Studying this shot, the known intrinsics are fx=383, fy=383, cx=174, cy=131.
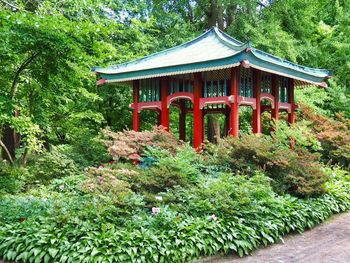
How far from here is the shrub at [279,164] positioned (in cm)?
711

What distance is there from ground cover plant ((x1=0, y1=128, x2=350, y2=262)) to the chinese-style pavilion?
2248 mm

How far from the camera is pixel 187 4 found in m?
18.8

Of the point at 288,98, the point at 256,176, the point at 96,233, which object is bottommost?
the point at 96,233

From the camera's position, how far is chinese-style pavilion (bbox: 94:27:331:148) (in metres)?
9.28

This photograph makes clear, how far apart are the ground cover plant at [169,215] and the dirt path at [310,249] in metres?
0.14

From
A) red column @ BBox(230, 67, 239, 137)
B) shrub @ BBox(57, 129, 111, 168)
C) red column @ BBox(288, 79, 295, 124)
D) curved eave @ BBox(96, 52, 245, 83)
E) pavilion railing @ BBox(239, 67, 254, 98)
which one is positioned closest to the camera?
curved eave @ BBox(96, 52, 245, 83)

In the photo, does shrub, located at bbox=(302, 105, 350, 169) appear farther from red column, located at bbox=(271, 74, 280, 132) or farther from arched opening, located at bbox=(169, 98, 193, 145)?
arched opening, located at bbox=(169, 98, 193, 145)

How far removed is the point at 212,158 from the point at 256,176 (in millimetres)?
1460

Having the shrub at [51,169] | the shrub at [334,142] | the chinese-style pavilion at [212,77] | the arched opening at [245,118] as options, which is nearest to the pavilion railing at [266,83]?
the chinese-style pavilion at [212,77]

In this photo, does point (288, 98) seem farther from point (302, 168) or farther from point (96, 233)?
point (96, 233)

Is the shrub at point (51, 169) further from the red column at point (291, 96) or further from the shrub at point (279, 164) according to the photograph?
the red column at point (291, 96)

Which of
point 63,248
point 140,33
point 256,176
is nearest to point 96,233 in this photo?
point 63,248

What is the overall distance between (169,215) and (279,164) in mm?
2732

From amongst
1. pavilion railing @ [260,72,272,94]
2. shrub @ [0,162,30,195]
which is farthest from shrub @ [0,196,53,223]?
pavilion railing @ [260,72,272,94]
